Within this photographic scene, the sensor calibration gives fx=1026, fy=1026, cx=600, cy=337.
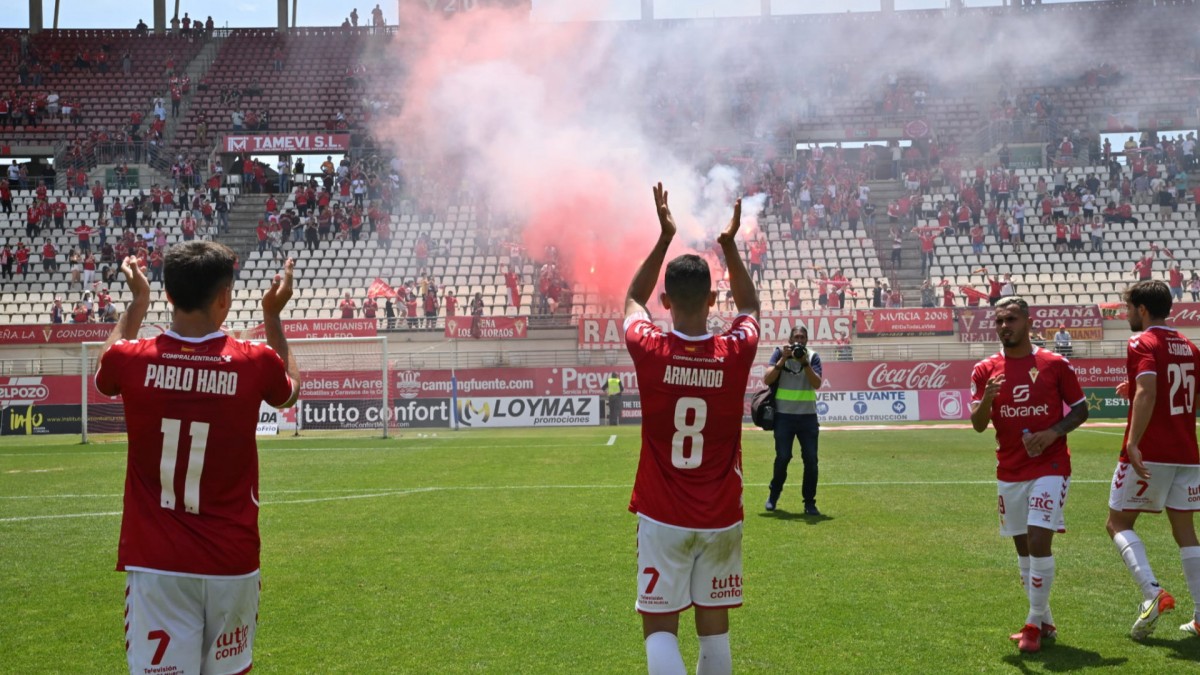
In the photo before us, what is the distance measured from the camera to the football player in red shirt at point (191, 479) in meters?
3.84

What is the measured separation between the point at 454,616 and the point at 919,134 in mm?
43351

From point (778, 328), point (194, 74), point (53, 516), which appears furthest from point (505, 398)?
point (194, 74)

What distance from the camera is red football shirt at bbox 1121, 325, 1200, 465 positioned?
6.78 meters

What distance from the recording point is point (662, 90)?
48.5 metres

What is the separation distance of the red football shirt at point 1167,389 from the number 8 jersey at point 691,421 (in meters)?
3.59

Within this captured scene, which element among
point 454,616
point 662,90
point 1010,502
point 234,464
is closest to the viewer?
point 234,464

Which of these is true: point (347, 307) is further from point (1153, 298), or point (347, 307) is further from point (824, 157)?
point (1153, 298)

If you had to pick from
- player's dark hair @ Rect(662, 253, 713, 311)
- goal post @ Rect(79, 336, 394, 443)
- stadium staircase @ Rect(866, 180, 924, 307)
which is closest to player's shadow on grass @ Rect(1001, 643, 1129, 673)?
player's dark hair @ Rect(662, 253, 713, 311)

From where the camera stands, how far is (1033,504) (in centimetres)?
656

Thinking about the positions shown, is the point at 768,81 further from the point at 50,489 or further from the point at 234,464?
the point at 234,464

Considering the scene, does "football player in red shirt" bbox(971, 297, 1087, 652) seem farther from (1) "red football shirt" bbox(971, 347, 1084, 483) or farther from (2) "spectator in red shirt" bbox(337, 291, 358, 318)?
(2) "spectator in red shirt" bbox(337, 291, 358, 318)

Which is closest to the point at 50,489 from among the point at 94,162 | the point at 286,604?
the point at 286,604

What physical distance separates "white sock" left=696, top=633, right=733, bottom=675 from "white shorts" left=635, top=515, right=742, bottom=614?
0.15 meters

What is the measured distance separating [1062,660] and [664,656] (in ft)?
10.1
